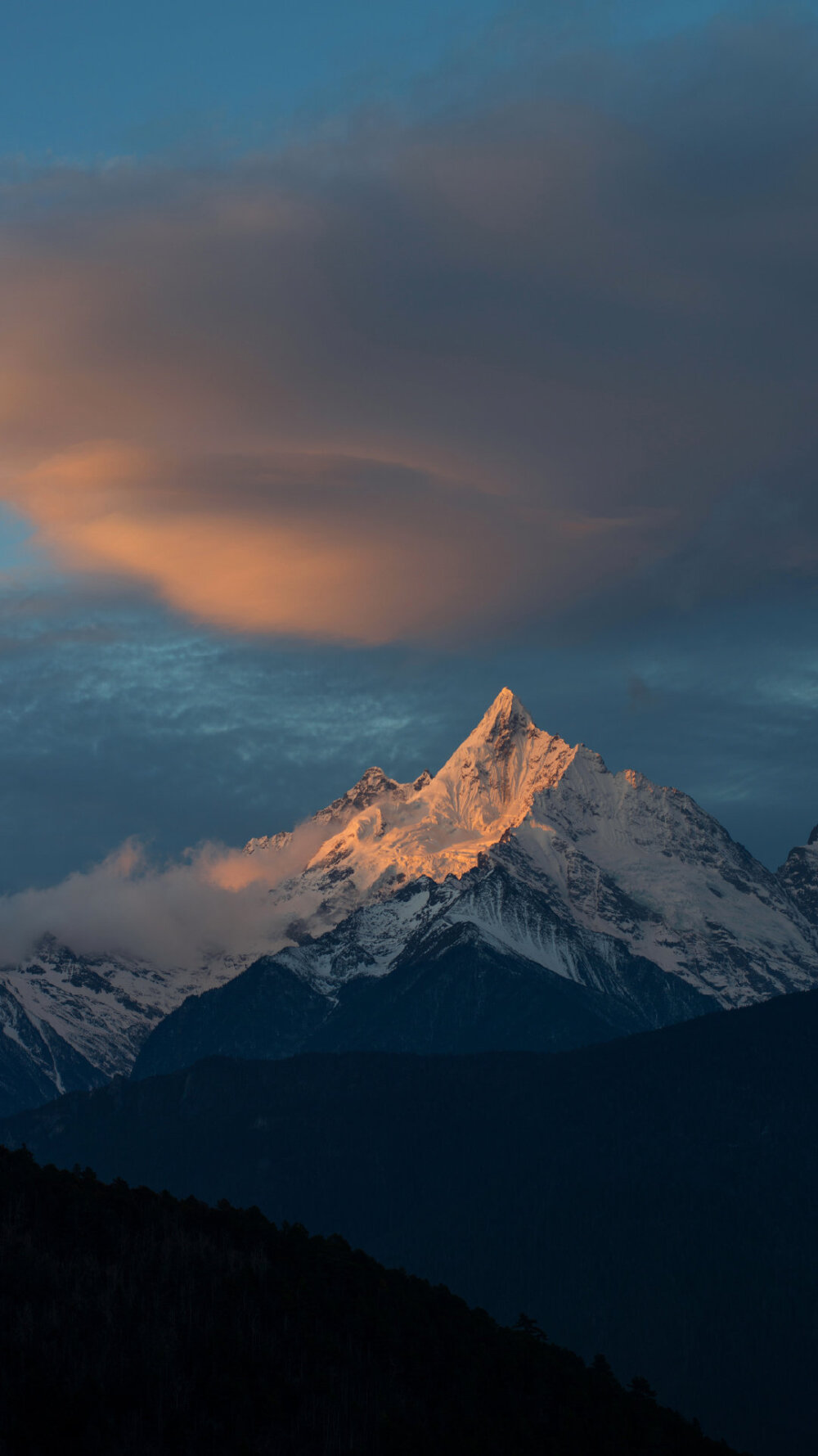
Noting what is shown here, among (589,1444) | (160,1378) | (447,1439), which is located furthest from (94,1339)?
(589,1444)

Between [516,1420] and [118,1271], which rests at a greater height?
[118,1271]

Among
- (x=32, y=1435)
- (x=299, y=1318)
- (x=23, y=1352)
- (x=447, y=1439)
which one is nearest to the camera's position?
(x=32, y=1435)

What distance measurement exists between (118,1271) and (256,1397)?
2604cm

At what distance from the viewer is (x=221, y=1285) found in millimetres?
197250

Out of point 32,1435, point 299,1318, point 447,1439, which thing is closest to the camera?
point 32,1435

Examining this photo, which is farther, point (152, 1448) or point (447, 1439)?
point (447, 1439)

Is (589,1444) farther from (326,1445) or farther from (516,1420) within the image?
(326,1445)

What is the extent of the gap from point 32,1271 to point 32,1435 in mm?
34458

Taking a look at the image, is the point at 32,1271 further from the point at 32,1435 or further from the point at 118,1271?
the point at 32,1435

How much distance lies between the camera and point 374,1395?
18700 cm

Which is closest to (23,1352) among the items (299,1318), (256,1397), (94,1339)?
(94,1339)

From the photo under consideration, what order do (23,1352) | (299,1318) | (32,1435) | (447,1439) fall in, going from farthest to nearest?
(299,1318) < (447,1439) < (23,1352) < (32,1435)

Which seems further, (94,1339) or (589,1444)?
(589,1444)

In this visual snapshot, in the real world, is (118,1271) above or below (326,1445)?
above
